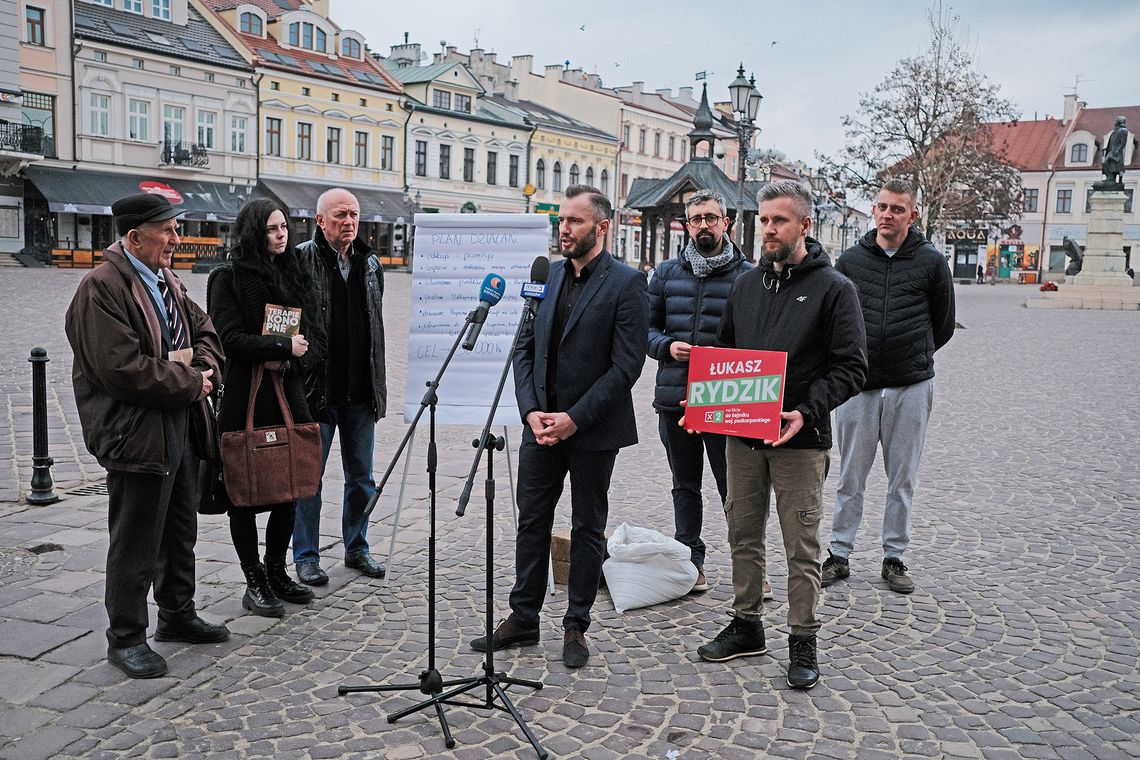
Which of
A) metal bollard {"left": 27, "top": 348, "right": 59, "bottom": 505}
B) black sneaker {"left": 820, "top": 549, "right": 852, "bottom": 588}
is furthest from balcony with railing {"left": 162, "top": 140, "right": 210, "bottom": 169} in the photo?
black sneaker {"left": 820, "top": 549, "right": 852, "bottom": 588}

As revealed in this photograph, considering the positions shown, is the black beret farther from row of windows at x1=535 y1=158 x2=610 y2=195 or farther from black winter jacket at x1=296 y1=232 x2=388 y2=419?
row of windows at x1=535 y1=158 x2=610 y2=195

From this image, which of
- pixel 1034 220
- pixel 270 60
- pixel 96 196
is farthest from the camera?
pixel 1034 220

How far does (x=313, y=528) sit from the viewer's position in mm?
5398

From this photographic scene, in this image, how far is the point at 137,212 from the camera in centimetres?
408

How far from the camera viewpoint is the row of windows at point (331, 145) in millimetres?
44188

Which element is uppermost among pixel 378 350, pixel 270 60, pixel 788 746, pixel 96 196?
pixel 270 60

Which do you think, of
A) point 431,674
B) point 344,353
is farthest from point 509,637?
point 344,353

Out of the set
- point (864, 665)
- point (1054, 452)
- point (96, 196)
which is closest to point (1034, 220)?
point (96, 196)

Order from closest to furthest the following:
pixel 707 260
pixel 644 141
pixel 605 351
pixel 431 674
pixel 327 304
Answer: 1. pixel 431 674
2. pixel 605 351
3. pixel 327 304
4. pixel 707 260
5. pixel 644 141

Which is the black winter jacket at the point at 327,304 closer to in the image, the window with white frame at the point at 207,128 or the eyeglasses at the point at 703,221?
the eyeglasses at the point at 703,221

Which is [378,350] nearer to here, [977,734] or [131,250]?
[131,250]

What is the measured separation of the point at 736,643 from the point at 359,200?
4425cm

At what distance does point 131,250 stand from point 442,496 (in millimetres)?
3709

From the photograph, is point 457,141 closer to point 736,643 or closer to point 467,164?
point 467,164
